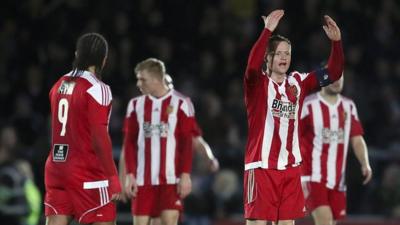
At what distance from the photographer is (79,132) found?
299 inches

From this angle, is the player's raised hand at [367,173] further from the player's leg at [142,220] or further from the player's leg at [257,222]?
the player's leg at [257,222]

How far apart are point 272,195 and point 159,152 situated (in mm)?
2131

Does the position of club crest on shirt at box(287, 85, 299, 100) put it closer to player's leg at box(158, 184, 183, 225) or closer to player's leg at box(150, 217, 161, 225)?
player's leg at box(158, 184, 183, 225)

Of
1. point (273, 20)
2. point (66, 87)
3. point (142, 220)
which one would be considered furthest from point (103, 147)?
point (142, 220)

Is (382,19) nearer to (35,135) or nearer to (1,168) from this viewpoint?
(35,135)

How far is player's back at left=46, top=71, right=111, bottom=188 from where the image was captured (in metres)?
7.59

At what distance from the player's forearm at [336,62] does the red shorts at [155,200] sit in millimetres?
2373

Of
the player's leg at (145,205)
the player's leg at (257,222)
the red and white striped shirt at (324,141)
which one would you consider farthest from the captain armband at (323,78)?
the player's leg at (145,205)

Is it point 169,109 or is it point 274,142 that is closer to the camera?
point 274,142

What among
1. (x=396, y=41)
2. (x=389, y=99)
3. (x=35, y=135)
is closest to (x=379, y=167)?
(x=389, y=99)

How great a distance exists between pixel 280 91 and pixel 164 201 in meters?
2.29

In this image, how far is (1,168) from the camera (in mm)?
11492

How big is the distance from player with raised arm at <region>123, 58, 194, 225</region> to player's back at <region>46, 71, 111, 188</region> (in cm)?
214

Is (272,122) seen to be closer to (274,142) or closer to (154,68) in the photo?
(274,142)
